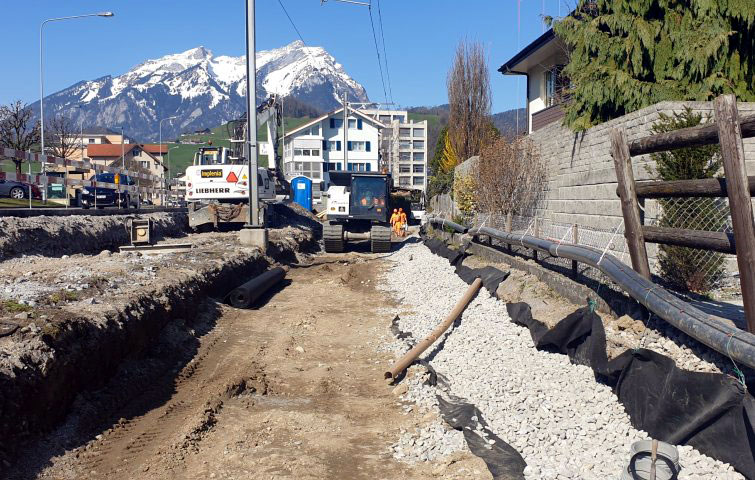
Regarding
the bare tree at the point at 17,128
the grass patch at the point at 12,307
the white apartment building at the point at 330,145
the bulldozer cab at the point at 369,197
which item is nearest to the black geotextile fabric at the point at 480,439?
the grass patch at the point at 12,307

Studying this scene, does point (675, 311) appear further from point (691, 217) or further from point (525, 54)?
point (525, 54)

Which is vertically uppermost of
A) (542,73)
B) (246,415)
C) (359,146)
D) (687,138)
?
(359,146)

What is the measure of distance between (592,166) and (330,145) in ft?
255

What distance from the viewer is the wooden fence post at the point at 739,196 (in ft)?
16.8

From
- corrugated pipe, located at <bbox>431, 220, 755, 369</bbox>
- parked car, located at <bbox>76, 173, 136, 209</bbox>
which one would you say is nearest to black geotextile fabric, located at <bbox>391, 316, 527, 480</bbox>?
corrugated pipe, located at <bbox>431, 220, 755, 369</bbox>

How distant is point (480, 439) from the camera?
5.65 meters

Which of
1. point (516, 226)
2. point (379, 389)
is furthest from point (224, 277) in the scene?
point (379, 389)

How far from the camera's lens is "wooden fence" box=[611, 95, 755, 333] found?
5.14m

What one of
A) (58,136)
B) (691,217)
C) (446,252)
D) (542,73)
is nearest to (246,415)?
(691,217)

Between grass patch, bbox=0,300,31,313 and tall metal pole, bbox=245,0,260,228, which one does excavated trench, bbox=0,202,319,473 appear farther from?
tall metal pole, bbox=245,0,260,228

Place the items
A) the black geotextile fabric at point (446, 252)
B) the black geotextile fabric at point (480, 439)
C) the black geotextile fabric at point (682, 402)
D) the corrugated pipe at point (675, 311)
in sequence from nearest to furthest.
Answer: the black geotextile fabric at point (682, 402)
the corrugated pipe at point (675, 311)
the black geotextile fabric at point (480, 439)
the black geotextile fabric at point (446, 252)

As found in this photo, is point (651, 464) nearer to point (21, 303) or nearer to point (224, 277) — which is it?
point (21, 303)

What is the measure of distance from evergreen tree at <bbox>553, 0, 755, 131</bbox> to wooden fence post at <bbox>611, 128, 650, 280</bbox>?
5.73 m

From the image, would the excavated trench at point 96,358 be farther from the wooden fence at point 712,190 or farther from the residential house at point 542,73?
the residential house at point 542,73
